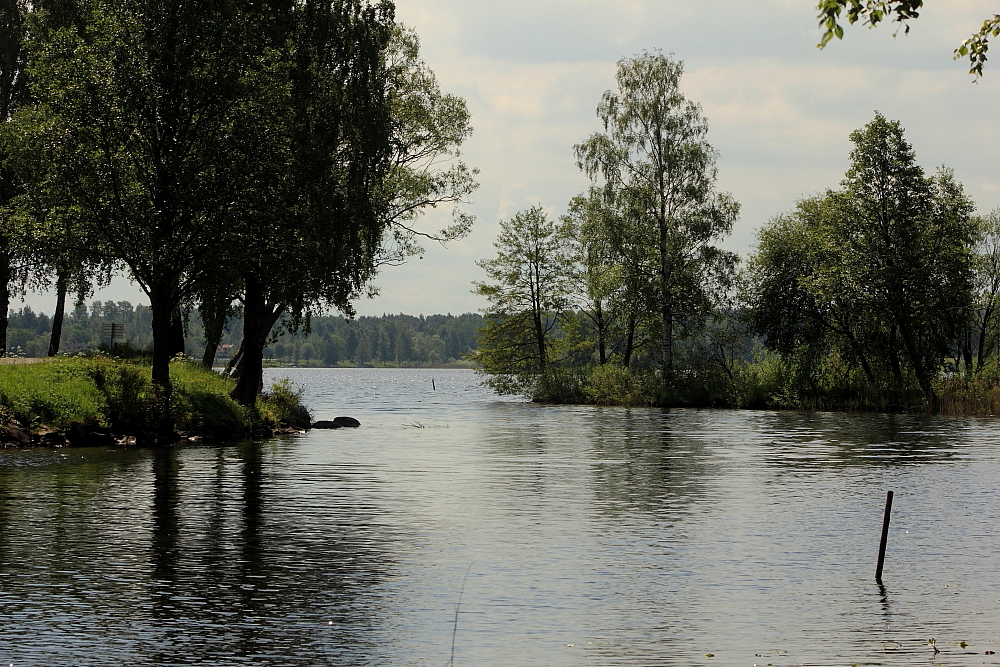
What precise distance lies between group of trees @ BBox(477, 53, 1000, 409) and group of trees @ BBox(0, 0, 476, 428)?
31.9 m

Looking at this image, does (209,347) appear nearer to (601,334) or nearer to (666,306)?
(666,306)

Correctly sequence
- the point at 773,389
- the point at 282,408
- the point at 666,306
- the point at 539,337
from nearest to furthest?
the point at 282,408, the point at 773,389, the point at 666,306, the point at 539,337

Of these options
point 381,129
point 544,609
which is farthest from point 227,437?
point 544,609

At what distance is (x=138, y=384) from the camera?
127 ft

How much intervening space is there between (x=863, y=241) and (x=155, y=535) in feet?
178

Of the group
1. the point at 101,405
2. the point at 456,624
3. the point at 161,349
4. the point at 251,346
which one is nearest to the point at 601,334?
the point at 251,346

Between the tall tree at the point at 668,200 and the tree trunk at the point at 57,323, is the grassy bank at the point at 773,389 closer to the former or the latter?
the tall tree at the point at 668,200

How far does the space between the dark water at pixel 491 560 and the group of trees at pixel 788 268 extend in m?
31.3

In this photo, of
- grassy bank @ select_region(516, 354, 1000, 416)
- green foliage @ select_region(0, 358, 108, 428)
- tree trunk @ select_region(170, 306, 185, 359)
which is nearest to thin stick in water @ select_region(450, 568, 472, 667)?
green foliage @ select_region(0, 358, 108, 428)

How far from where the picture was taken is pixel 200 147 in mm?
37312

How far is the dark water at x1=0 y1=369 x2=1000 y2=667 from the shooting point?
39.1 feet

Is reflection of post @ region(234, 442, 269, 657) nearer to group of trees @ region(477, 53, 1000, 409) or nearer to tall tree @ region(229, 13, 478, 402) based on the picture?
tall tree @ region(229, 13, 478, 402)

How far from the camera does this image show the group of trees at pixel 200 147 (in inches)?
1414

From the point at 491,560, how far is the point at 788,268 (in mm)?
56485
